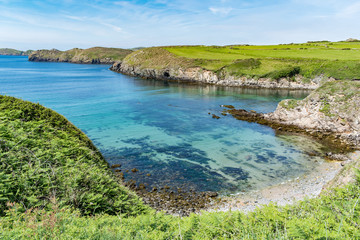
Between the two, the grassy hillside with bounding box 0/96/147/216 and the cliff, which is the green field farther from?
the grassy hillside with bounding box 0/96/147/216

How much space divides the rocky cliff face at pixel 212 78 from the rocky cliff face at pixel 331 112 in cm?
3803

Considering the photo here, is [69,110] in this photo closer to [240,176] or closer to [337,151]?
[240,176]

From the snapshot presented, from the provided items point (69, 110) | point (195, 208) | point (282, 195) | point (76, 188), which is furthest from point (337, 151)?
point (69, 110)

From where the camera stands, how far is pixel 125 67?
120938mm

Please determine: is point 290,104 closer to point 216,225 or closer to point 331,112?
point 331,112

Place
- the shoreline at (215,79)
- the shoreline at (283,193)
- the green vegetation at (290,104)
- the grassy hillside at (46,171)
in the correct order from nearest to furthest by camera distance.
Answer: the grassy hillside at (46,171), the shoreline at (283,193), the green vegetation at (290,104), the shoreline at (215,79)

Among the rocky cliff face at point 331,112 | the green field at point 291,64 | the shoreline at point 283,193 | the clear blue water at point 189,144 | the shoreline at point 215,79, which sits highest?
the green field at point 291,64

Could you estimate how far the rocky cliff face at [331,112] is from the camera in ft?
101

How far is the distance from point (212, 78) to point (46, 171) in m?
80.0

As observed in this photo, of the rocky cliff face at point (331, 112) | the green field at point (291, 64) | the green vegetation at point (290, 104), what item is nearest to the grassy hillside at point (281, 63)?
the green field at point (291, 64)

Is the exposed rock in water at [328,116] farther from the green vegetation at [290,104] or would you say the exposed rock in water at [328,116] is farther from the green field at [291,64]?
the green field at [291,64]

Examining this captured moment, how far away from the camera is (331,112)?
3303cm

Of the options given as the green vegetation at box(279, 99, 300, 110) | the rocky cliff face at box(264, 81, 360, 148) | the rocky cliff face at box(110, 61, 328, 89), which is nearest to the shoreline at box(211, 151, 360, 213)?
the rocky cliff face at box(264, 81, 360, 148)

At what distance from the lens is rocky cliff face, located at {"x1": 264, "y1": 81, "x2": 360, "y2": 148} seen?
3081 cm
